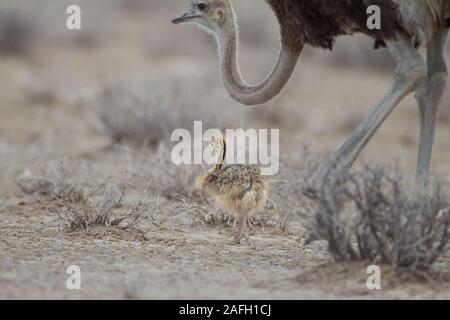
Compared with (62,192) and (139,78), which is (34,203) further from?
(139,78)

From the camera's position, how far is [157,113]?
1071 cm

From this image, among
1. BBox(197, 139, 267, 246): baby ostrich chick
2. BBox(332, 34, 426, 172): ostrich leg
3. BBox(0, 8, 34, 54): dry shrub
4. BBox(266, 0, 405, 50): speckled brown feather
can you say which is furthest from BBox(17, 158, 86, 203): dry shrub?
BBox(0, 8, 34, 54): dry shrub

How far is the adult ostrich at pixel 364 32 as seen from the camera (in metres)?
6.25

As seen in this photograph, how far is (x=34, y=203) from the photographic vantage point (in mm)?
7906

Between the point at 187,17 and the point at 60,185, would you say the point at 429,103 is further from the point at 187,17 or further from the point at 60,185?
the point at 60,185

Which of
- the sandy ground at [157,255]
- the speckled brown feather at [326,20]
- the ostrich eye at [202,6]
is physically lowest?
the sandy ground at [157,255]

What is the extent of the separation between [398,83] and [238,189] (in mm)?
1223

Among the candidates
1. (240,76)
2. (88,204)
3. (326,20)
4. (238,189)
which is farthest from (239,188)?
(88,204)

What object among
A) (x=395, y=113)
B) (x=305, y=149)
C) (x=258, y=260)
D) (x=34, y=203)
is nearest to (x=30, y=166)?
(x=34, y=203)

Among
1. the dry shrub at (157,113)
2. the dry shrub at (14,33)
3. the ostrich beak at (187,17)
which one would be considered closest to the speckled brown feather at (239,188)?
the ostrich beak at (187,17)

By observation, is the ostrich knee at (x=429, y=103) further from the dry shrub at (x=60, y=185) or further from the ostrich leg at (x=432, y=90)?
the dry shrub at (x=60, y=185)

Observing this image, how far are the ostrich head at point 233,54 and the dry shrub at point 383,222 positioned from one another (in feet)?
4.26

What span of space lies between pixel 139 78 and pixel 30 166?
15.2 feet

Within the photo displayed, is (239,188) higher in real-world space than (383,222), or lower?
higher
